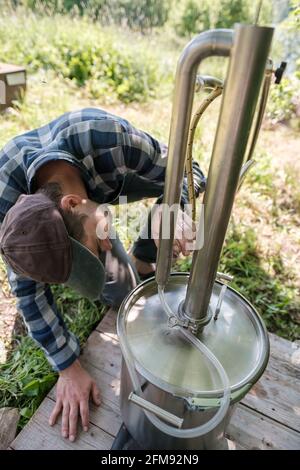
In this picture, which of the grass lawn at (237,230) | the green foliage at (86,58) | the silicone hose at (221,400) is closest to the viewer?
the silicone hose at (221,400)

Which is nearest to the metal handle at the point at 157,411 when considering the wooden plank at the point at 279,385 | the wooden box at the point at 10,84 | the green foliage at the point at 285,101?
the wooden plank at the point at 279,385

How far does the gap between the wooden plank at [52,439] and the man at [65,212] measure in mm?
25

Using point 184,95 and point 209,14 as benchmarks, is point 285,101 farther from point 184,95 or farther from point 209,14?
point 209,14

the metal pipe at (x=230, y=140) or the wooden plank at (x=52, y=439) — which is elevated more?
the metal pipe at (x=230, y=140)

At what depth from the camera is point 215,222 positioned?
2.21 feet

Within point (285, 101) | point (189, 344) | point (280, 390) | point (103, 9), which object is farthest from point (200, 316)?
point (103, 9)

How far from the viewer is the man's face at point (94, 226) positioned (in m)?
0.90

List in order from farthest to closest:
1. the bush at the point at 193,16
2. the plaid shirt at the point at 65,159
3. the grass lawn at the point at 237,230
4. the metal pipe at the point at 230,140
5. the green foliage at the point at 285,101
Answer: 1. the bush at the point at 193,16
2. the green foliage at the point at 285,101
3. the grass lawn at the point at 237,230
4. the plaid shirt at the point at 65,159
5. the metal pipe at the point at 230,140

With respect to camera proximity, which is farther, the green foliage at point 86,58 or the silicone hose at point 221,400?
the green foliage at point 86,58

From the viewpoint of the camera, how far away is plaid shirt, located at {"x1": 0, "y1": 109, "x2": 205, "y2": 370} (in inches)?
41.3

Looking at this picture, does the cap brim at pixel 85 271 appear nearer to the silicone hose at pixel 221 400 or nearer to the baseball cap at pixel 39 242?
the baseball cap at pixel 39 242

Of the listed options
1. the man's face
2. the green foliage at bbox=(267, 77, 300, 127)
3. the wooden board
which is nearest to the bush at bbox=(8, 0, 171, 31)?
the green foliage at bbox=(267, 77, 300, 127)
